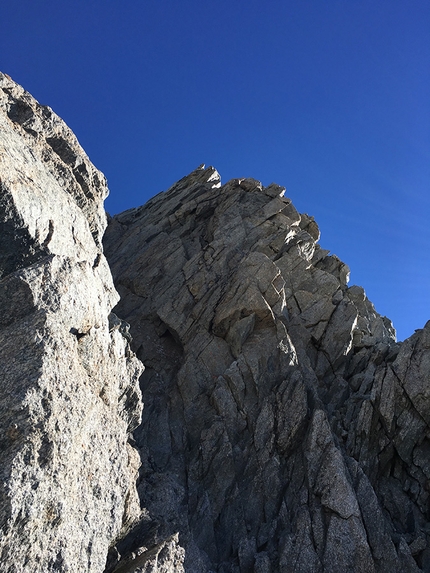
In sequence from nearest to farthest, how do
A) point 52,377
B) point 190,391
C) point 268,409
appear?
1. point 52,377
2. point 268,409
3. point 190,391

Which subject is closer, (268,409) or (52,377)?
(52,377)

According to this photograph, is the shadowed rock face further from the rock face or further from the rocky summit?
the rock face

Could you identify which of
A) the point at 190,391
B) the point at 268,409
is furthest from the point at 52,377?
the point at 190,391

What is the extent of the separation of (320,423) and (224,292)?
708 inches

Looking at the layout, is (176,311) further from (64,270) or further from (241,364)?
(64,270)

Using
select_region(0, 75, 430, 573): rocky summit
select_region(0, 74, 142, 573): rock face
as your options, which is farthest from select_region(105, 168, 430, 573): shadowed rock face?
select_region(0, 74, 142, 573): rock face

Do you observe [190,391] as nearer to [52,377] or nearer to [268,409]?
[268,409]

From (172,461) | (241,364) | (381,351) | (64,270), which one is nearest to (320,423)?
(241,364)

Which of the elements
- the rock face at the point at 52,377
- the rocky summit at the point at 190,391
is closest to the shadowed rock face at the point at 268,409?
the rocky summit at the point at 190,391

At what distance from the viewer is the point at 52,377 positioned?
1953 cm

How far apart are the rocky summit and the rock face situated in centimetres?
8

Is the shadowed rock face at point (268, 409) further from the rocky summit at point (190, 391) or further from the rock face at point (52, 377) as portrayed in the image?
the rock face at point (52, 377)

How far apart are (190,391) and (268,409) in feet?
26.2

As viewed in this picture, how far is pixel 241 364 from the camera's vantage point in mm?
46938
